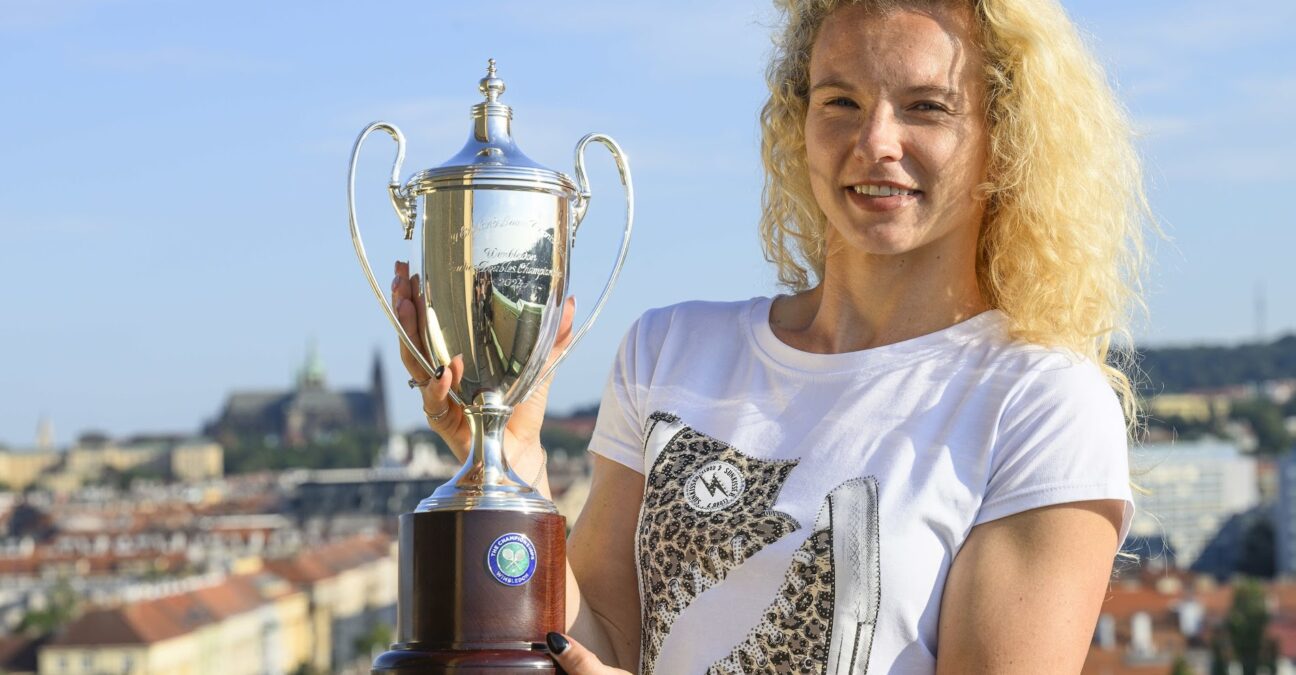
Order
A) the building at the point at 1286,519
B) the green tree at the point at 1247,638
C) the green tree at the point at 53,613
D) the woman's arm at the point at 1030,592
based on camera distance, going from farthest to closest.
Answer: the building at the point at 1286,519 < the green tree at the point at 53,613 < the green tree at the point at 1247,638 < the woman's arm at the point at 1030,592

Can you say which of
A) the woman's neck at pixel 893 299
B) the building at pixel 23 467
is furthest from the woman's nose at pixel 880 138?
the building at pixel 23 467

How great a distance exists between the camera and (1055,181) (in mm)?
1748

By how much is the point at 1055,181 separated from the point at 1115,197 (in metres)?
0.08

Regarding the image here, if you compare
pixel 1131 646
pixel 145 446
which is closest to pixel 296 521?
pixel 145 446

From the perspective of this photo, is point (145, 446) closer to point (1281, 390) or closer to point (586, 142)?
point (1281, 390)

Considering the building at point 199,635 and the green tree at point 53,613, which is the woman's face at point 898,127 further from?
the green tree at point 53,613

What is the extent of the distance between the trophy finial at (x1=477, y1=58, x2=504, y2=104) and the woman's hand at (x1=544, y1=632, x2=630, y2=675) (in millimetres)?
493

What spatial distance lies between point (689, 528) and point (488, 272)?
28 cm

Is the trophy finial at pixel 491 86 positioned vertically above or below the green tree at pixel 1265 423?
above

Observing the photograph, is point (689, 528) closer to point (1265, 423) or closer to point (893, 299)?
point (893, 299)

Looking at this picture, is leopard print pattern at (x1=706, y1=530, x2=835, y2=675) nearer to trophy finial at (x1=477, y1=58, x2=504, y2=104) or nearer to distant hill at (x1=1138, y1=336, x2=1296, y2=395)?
trophy finial at (x1=477, y1=58, x2=504, y2=104)

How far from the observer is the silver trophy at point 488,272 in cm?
184

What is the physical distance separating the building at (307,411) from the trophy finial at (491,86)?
3838 inches

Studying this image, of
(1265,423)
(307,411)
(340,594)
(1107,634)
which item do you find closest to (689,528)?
(1107,634)
